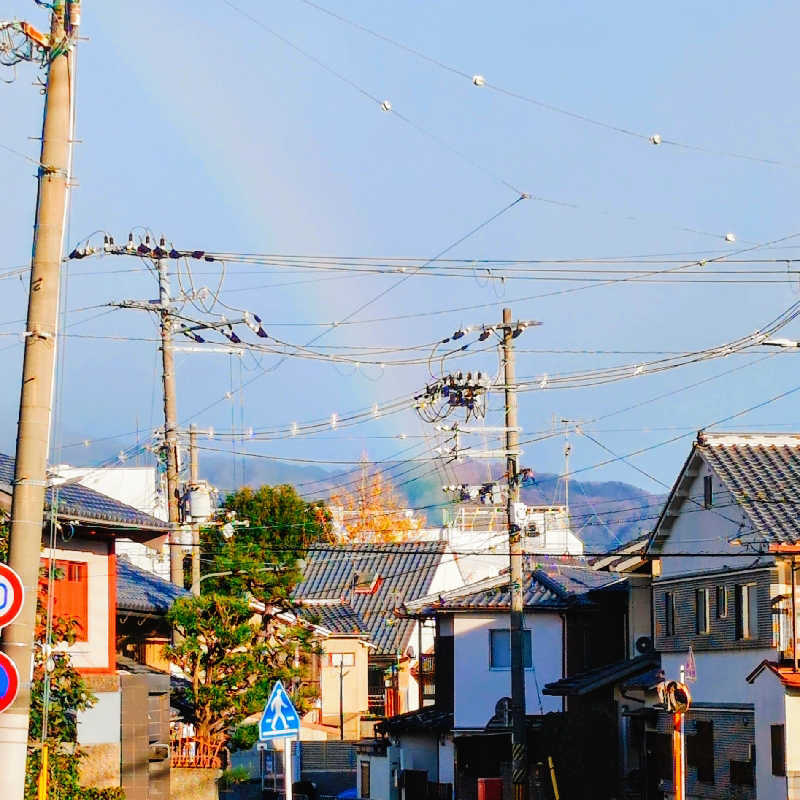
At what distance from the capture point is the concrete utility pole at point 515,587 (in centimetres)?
3369

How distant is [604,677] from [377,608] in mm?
26557

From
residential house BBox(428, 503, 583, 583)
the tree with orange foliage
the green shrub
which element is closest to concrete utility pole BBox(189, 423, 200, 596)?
the green shrub

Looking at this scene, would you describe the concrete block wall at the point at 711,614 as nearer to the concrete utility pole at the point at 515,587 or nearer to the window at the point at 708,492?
the window at the point at 708,492

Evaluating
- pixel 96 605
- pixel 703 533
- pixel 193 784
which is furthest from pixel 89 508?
pixel 703 533

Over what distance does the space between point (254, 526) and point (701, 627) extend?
16315mm

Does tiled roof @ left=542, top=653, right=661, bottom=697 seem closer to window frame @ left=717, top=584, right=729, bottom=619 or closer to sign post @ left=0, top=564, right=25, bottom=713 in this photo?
window frame @ left=717, top=584, right=729, bottom=619

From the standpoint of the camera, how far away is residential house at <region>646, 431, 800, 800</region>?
30.6 metres

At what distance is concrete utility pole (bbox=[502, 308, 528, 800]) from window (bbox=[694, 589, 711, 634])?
4.37 m

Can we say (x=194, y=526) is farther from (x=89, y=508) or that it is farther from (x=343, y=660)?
(x=343, y=660)

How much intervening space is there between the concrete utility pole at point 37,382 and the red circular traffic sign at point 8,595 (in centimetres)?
98

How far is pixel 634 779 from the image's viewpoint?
37.1m

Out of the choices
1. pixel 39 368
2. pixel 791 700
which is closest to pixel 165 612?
pixel 791 700

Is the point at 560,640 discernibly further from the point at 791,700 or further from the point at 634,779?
the point at 791,700

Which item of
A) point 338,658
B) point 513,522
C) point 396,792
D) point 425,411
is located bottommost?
point 396,792
